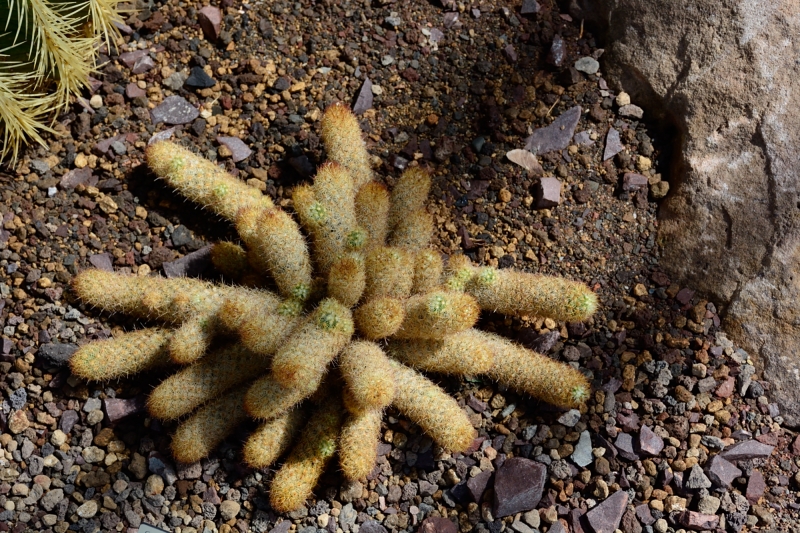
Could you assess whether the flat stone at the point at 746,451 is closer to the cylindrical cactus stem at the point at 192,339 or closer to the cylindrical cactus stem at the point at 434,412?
the cylindrical cactus stem at the point at 434,412

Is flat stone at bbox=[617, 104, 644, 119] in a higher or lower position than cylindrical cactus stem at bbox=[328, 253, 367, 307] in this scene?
higher

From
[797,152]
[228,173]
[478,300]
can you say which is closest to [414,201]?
[478,300]

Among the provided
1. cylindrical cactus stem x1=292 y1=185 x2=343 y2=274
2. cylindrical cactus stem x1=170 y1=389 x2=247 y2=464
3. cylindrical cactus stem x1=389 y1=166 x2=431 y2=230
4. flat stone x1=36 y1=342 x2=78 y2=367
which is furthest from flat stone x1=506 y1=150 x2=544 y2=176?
flat stone x1=36 y1=342 x2=78 y2=367

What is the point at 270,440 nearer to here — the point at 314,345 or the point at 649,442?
the point at 314,345

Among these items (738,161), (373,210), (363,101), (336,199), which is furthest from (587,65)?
(336,199)

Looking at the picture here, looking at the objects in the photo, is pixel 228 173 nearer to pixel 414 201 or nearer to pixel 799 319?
pixel 414 201

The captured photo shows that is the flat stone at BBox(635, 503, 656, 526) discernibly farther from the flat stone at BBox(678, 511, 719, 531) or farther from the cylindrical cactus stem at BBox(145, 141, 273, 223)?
the cylindrical cactus stem at BBox(145, 141, 273, 223)
